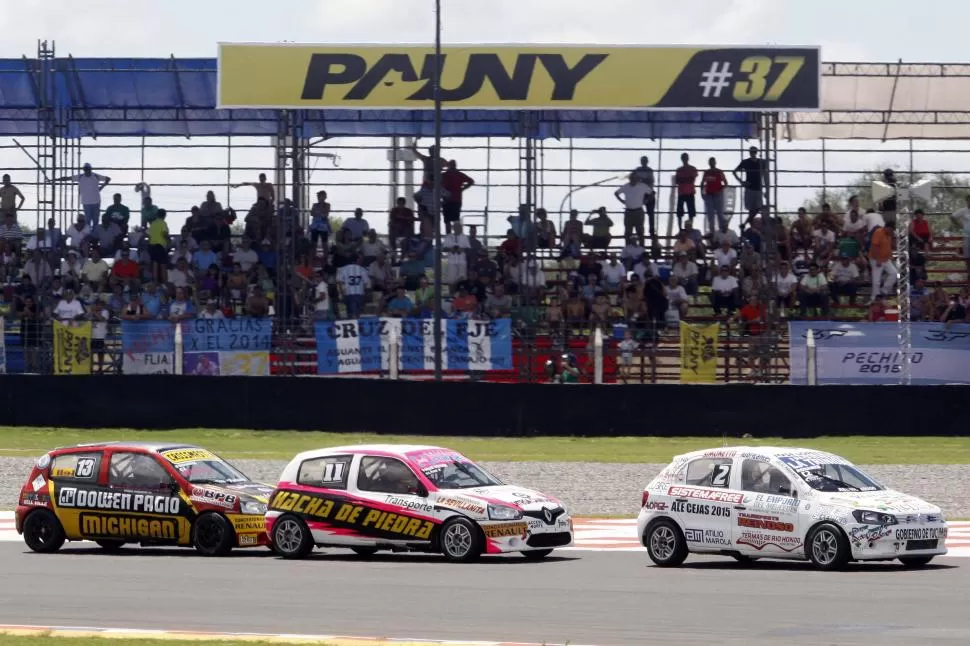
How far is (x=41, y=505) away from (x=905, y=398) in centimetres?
1543

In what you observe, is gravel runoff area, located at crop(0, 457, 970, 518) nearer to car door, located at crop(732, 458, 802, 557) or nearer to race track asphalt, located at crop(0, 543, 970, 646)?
race track asphalt, located at crop(0, 543, 970, 646)

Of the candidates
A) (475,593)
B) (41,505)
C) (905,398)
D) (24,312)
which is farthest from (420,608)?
(24,312)

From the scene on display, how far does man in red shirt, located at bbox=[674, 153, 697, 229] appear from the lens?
119 ft

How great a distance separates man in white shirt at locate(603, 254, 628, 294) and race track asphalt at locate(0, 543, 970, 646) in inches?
693

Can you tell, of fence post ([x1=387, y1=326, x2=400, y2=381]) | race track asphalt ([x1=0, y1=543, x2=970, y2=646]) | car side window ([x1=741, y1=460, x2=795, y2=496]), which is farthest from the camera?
fence post ([x1=387, y1=326, x2=400, y2=381])

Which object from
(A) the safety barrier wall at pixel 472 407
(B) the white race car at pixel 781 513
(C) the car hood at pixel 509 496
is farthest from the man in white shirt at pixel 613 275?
(B) the white race car at pixel 781 513

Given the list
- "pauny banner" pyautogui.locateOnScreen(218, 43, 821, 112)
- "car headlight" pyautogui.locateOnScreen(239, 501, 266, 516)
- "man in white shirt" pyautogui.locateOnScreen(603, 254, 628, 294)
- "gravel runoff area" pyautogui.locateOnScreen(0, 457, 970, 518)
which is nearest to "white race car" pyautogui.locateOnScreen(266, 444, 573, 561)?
"car headlight" pyautogui.locateOnScreen(239, 501, 266, 516)

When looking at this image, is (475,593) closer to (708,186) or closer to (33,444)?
(33,444)

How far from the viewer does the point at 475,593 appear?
45.3 feet

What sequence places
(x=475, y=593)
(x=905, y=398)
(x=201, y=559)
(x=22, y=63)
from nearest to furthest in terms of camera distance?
(x=475, y=593)
(x=201, y=559)
(x=905, y=398)
(x=22, y=63)

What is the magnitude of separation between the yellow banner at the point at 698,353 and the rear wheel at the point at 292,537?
13281mm

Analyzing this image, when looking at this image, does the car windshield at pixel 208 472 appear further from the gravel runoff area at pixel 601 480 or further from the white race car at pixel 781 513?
the gravel runoff area at pixel 601 480

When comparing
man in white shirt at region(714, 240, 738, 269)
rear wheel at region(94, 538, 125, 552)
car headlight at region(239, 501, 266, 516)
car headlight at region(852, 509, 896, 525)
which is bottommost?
rear wheel at region(94, 538, 125, 552)

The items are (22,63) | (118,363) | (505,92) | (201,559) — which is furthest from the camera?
(22,63)
